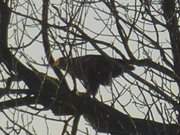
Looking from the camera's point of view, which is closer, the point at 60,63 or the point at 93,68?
the point at 60,63

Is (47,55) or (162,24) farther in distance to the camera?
(162,24)

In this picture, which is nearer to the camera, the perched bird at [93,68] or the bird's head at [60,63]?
the perched bird at [93,68]

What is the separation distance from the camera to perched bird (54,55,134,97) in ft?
18.3

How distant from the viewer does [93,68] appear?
755 centimetres

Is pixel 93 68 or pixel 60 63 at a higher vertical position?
pixel 93 68

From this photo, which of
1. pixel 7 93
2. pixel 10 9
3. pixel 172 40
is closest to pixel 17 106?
pixel 7 93

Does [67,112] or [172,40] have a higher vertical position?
[172,40]

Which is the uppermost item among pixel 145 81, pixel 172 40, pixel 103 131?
pixel 172 40

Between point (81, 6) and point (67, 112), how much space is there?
3.02 ft

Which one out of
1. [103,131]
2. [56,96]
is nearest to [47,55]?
[56,96]

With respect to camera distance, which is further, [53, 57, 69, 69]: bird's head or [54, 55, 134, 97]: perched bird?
[53, 57, 69, 69]: bird's head

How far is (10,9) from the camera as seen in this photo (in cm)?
617

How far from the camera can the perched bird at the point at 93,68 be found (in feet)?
18.3

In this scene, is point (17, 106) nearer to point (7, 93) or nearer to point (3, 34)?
point (7, 93)
